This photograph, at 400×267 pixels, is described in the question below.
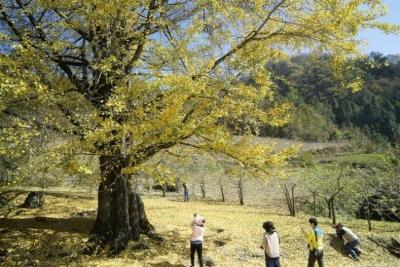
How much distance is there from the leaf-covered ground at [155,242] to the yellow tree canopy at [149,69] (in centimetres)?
302

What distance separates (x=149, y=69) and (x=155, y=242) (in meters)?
5.31

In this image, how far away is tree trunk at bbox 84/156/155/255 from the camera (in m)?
11.5

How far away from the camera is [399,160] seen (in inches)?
731

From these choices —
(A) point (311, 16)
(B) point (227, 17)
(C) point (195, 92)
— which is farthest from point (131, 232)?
(A) point (311, 16)

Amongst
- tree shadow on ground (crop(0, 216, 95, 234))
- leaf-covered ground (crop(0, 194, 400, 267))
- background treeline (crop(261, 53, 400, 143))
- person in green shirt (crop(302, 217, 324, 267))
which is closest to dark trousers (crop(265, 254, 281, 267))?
person in green shirt (crop(302, 217, 324, 267))

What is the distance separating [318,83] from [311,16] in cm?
9399

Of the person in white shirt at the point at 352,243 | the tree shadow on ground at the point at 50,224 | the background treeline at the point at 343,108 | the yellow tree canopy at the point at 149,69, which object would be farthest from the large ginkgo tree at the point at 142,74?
the background treeline at the point at 343,108

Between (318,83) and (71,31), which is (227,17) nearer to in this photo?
(71,31)

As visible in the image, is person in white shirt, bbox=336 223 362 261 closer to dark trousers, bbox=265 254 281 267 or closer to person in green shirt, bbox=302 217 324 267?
person in green shirt, bbox=302 217 324 267

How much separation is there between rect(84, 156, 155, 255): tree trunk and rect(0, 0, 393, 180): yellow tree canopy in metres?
2.02

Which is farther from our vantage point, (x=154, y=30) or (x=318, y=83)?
(x=318, y=83)

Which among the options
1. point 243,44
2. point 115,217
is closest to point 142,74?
point 243,44

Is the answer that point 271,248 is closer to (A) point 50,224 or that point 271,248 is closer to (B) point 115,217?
(B) point 115,217

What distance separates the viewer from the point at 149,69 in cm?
1009
